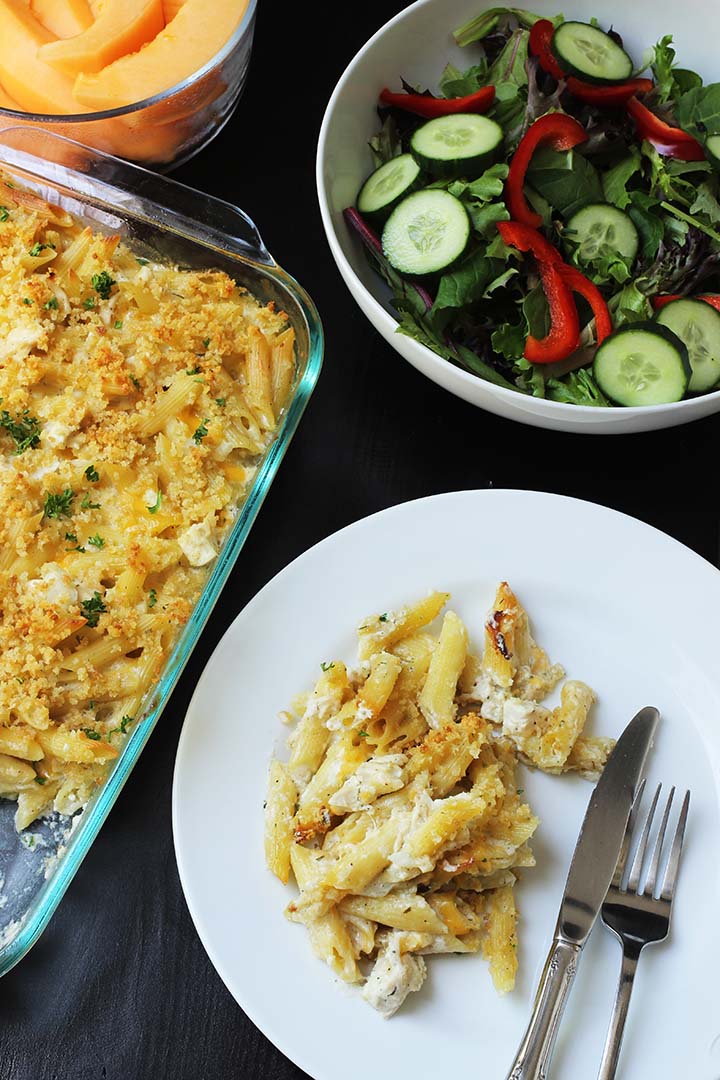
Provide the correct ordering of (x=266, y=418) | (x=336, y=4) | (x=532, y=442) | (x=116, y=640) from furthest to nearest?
(x=336, y=4), (x=532, y=442), (x=266, y=418), (x=116, y=640)

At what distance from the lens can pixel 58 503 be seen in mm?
2213

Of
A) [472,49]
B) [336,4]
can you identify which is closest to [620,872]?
[472,49]

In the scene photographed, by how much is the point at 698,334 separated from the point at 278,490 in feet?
3.20

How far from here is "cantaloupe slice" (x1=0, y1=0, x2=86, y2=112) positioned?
8.14 feet

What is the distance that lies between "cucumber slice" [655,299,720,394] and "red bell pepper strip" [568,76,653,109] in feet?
1.71

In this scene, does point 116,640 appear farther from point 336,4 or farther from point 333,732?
point 336,4

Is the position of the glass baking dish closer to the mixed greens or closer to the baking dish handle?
the baking dish handle

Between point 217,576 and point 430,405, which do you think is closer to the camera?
point 217,576

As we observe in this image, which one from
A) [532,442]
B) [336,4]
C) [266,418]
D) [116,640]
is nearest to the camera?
[116,640]

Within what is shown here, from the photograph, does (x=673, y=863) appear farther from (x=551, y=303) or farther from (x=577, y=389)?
(x=551, y=303)

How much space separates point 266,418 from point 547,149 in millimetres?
855

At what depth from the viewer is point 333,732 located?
7.40 ft

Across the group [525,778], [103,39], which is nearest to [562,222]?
[103,39]

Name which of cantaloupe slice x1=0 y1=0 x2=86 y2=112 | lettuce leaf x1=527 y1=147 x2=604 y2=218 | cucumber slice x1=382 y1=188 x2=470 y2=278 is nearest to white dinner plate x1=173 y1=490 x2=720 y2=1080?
cucumber slice x1=382 y1=188 x2=470 y2=278
